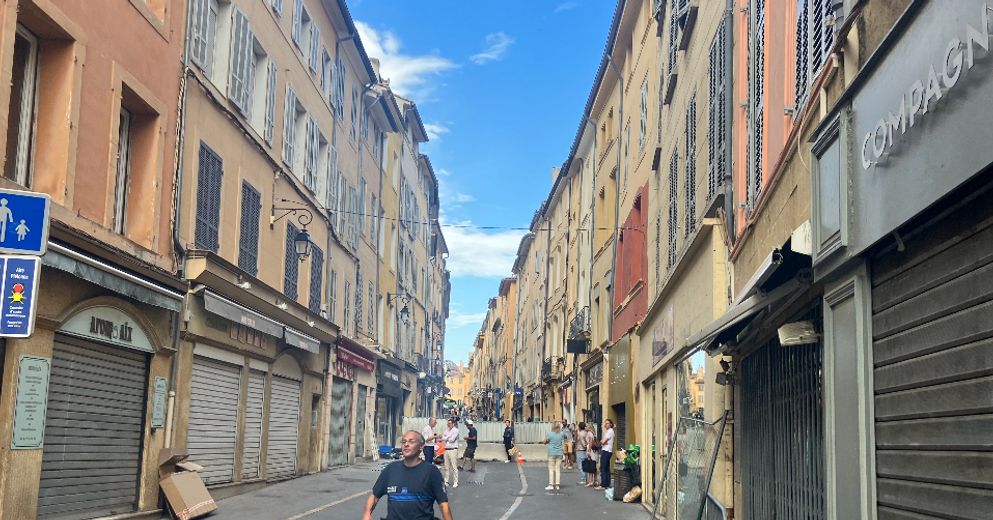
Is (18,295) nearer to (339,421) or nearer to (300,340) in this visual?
(300,340)

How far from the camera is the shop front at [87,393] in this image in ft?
35.0

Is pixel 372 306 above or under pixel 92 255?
above

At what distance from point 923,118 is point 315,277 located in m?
21.4

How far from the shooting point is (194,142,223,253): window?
16.0 m

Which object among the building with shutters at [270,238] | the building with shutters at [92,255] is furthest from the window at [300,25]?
the building with shutters at [92,255]

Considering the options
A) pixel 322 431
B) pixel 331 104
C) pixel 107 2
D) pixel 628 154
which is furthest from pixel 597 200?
pixel 107 2

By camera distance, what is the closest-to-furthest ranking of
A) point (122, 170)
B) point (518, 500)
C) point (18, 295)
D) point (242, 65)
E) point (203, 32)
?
point (18, 295)
point (122, 170)
point (203, 32)
point (242, 65)
point (518, 500)

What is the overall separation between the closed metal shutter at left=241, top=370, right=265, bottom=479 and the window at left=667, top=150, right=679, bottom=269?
29.0ft

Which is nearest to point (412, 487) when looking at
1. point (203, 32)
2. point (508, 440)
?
point (203, 32)

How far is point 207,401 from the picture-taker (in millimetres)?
16688

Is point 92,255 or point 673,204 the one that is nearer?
point 92,255

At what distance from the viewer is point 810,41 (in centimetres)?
710

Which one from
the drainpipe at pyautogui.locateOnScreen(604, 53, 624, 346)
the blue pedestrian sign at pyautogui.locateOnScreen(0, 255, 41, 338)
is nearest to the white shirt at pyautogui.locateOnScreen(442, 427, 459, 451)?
the drainpipe at pyautogui.locateOnScreen(604, 53, 624, 346)

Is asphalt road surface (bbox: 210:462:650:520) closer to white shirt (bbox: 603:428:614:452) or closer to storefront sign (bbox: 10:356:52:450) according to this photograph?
white shirt (bbox: 603:428:614:452)
